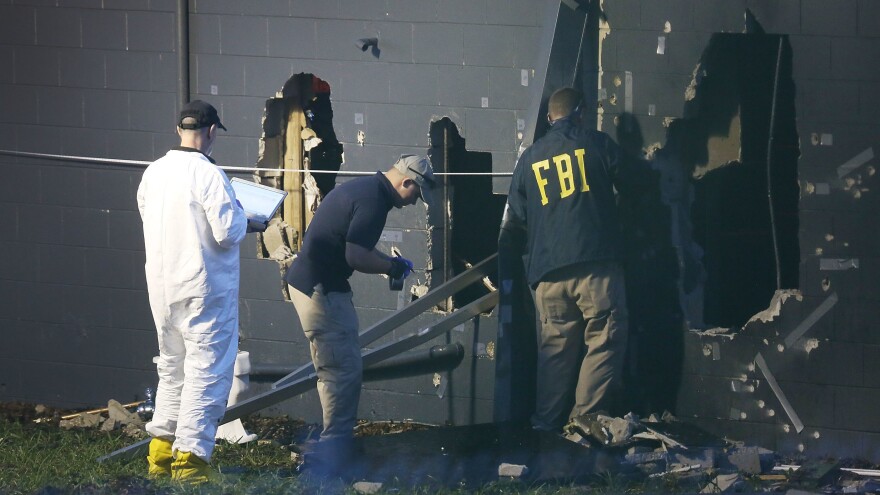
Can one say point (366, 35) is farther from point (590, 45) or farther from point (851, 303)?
point (851, 303)

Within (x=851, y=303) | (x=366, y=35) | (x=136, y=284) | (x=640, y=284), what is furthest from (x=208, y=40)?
(x=851, y=303)

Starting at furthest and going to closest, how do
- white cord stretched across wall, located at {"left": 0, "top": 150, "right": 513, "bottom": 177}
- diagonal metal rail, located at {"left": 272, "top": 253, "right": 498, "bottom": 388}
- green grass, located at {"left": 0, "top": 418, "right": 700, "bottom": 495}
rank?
white cord stretched across wall, located at {"left": 0, "top": 150, "right": 513, "bottom": 177} < diagonal metal rail, located at {"left": 272, "top": 253, "right": 498, "bottom": 388} < green grass, located at {"left": 0, "top": 418, "right": 700, "bottom": 495}

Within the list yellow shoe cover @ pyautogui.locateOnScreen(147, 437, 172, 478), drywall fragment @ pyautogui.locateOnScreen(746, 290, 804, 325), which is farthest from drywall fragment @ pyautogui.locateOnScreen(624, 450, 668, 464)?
yellow shoe cover @ pyautogui.locateOnScreen(147, 437, 172, 478)

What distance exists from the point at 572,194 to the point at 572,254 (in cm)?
37

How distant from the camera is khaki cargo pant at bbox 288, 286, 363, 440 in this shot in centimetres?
687

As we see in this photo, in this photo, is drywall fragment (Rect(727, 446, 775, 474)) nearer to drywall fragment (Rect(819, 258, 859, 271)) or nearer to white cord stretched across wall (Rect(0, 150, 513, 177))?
drywall fragment (Rect(819, 258, 859, 271))

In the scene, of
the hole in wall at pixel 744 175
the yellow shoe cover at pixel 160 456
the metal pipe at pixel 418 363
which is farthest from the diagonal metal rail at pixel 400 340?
the hole in wall at pixel 744 175

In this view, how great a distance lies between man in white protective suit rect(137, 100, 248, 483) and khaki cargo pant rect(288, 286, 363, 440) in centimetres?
63

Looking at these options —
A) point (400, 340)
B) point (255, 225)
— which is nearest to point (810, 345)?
point (400, 340)

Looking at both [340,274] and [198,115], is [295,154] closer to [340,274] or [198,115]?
[340,274]

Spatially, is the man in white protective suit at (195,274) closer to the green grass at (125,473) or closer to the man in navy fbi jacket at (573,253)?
the green grass at (125,473)

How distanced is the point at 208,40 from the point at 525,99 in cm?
235

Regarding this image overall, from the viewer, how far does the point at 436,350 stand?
26.5ft

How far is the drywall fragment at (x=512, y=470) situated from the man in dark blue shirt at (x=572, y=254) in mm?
903
